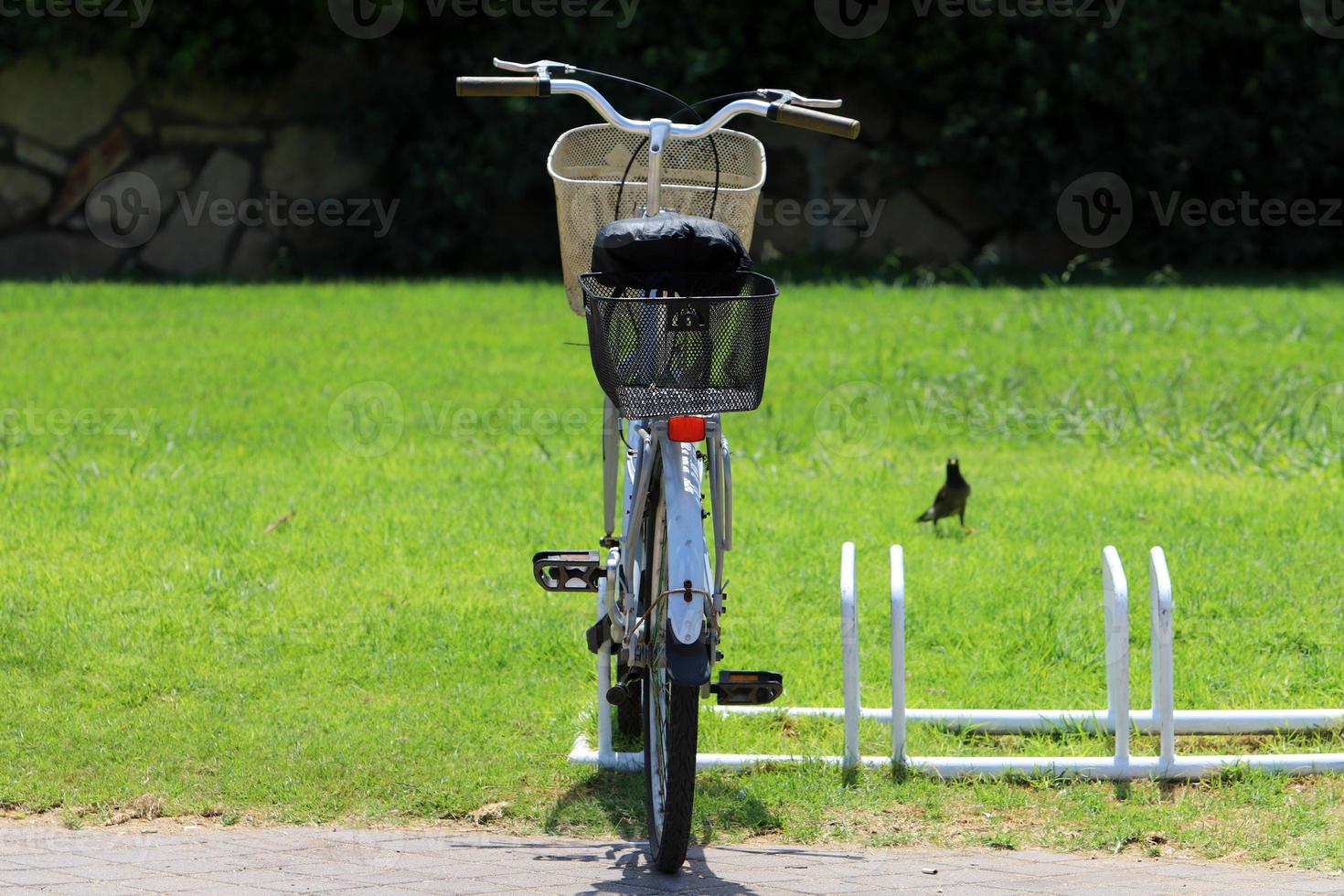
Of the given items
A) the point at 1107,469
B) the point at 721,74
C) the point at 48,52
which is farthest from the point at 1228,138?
the point at 48,52

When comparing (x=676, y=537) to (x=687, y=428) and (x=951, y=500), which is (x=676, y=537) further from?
(x=951, y=500)

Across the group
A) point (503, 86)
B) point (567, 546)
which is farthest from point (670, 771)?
point (567, 546)

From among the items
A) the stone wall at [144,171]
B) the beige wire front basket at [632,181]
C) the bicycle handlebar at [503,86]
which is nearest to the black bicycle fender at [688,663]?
the beige wire front basket at [632,181]

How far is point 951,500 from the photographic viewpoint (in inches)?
239

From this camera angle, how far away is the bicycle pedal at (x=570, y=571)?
14.0ft

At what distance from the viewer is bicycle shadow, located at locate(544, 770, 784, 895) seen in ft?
11.5

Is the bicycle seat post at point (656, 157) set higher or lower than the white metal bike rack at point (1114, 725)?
higher

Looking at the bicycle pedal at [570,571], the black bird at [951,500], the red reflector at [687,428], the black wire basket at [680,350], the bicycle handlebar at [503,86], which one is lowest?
the bicycle pedal at [570,571]

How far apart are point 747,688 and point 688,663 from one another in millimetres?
287

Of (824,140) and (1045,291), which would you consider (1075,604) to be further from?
(824,140)

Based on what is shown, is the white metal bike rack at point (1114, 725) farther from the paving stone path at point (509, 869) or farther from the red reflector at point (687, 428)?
the red reflector at point (687, 428)

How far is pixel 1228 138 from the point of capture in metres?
13.3

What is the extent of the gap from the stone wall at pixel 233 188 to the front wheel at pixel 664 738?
9.97 meters

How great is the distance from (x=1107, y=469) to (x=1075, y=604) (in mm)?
2039
